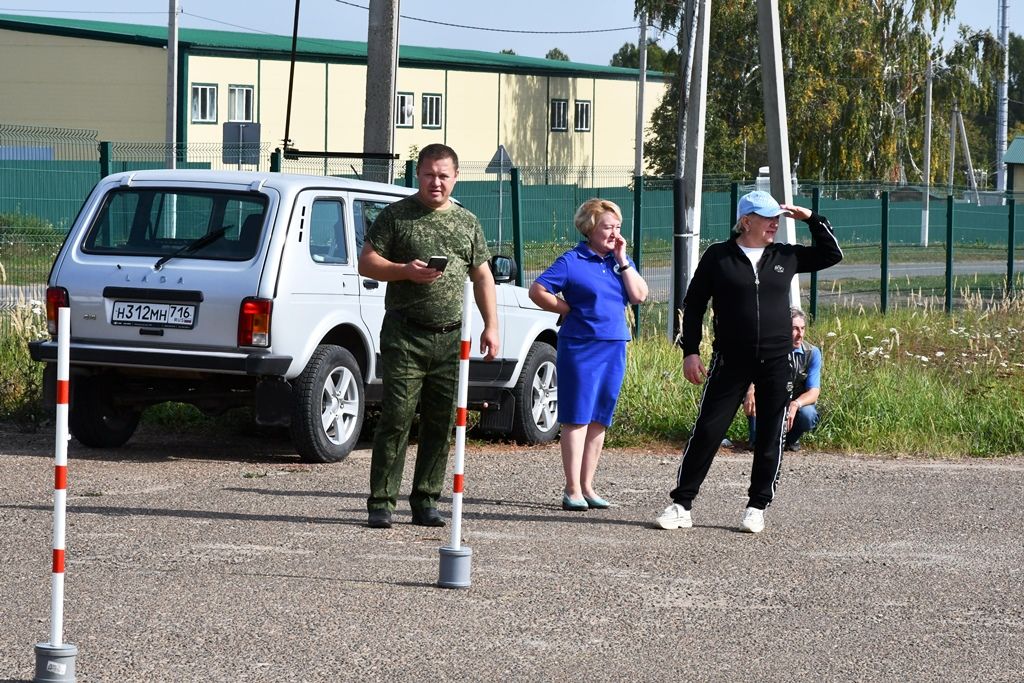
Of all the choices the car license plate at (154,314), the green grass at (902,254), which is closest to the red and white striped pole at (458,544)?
the car license plate at (154,314)

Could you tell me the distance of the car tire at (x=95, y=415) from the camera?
34.0 ft

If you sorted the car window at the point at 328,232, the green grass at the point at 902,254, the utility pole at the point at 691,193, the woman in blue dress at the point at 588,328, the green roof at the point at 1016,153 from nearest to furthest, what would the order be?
the woman in blue dress at the point at 588,328 < the car window at the point at 328,232 < the utility pole at the point at 691,193 < the green grass at the point at 902,254 < the green roof at the point at 1016,153

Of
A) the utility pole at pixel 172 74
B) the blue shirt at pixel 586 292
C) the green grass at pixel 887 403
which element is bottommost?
the green grass at pixel 887 403

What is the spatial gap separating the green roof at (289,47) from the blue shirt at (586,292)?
137ft

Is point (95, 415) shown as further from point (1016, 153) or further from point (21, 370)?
point (1016, 153)

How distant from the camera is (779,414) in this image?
831 centimetres

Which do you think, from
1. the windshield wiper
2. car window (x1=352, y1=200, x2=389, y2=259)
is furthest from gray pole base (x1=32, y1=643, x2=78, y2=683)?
car window (x1=352, y1=200, x2=389, y2=259)

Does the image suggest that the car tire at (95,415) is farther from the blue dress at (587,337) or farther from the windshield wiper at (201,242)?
the blue dress at (587,337)

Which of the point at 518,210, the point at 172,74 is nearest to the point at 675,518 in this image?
the point at 518,210

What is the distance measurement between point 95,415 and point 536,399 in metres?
3.02

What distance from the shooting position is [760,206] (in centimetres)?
809

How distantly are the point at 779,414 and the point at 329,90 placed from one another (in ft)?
162

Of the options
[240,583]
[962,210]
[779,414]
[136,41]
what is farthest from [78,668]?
[136,41]

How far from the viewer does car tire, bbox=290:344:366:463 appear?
991 centimetres
